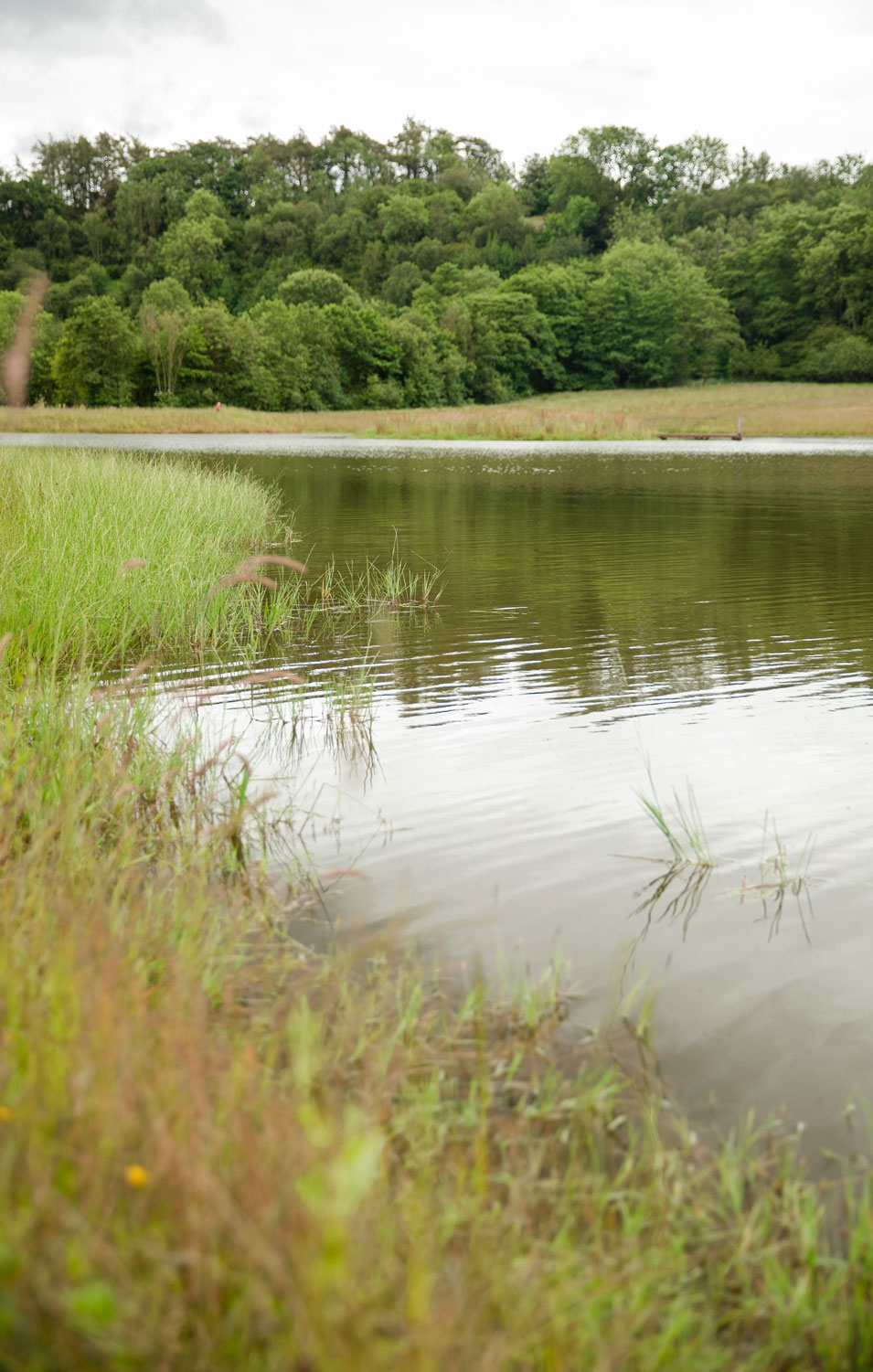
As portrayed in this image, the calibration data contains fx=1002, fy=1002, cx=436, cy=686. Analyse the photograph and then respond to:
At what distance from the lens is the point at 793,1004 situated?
3.26 meters

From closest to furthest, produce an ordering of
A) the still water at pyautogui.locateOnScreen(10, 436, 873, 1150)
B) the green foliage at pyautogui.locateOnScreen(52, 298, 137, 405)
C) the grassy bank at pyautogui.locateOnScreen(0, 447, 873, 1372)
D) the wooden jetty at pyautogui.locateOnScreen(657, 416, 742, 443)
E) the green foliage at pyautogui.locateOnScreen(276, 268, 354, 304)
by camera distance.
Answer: the grassy bank at pyautogui.locateOnScreen(0, 447, 873, 1372) → the still water at pyautogui.locateOnScreen(10, 436, 873, 1150) → the wooden jetty at pyautogui.locateOnScreen(657, 416, 742, 443) → the green foliage at pyautogui.locateOnScreen(52, 298, 137, 405) → the green foliage at pyautogui.locateOnScreen(276, 268, 354, 304)

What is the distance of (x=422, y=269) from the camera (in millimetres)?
106062

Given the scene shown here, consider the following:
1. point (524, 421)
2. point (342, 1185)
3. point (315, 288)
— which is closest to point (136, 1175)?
point (342, 1185)

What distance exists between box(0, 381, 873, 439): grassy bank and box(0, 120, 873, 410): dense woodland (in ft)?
19.5

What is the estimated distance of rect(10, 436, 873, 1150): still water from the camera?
3266 millimetres

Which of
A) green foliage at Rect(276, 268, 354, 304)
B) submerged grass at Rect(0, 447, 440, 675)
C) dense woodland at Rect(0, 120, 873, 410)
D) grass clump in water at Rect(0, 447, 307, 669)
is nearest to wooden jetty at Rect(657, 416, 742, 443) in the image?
dense woodland at Rect(0, 120, 873, 410)

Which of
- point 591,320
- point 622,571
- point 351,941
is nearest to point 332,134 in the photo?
point 591,320

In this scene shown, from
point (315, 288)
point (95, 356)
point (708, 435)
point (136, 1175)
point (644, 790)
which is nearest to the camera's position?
point (136, 1175)

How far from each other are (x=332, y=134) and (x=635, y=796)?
150 metres

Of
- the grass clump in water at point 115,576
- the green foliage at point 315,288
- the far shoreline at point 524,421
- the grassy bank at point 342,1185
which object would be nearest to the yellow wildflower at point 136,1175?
the grassy bank at point 342,1185

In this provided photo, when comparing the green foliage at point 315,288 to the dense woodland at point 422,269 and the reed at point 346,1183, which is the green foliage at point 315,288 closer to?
the dense woodland at point 422,269

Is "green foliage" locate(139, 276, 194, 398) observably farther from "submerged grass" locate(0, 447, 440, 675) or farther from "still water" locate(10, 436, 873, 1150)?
"still water" locate(10, 436, 873, 1150)

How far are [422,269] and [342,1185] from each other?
114m

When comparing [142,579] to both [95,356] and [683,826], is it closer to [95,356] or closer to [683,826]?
[683,826]
